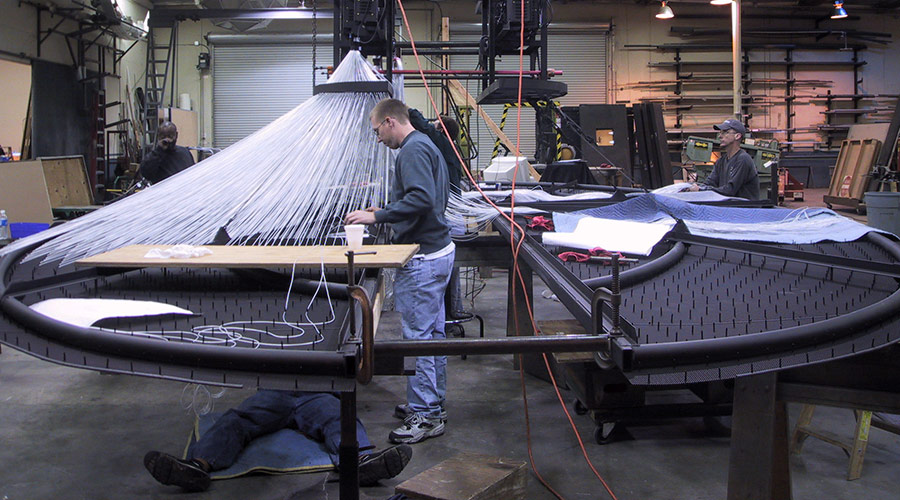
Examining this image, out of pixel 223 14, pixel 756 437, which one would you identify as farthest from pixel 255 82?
pixel 756 437

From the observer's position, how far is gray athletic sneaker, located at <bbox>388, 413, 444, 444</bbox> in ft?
9.21

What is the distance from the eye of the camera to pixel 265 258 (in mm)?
1781

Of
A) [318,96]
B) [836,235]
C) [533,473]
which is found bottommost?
[533,473]

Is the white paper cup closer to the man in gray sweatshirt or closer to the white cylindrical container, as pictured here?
the man in gray sweatshirt

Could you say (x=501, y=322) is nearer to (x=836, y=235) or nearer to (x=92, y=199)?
(x=836, y=235)

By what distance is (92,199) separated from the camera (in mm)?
8969

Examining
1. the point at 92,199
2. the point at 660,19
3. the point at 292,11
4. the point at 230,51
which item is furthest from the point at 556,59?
the point at 92,199

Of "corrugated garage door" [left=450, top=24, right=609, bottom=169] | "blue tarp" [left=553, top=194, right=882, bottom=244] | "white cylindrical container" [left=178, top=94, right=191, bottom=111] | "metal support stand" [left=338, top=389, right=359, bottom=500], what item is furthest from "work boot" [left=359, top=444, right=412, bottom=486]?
"white cylindrical container" [left=178, top=94, right=191, bottom=111]

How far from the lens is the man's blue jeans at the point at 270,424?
253 cm

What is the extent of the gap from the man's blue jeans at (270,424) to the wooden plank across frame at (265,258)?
77 cm

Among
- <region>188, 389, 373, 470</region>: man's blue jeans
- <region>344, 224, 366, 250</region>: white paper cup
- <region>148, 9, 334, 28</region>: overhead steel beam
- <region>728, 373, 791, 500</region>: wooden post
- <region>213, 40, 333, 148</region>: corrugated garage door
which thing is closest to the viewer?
<region>728, 373, 791, 500</region>: wooden post

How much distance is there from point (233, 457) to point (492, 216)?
4.53 feet

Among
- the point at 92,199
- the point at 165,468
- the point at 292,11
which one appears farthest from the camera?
the point at 292,11

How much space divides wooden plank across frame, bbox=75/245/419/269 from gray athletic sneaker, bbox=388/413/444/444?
1117 mm
